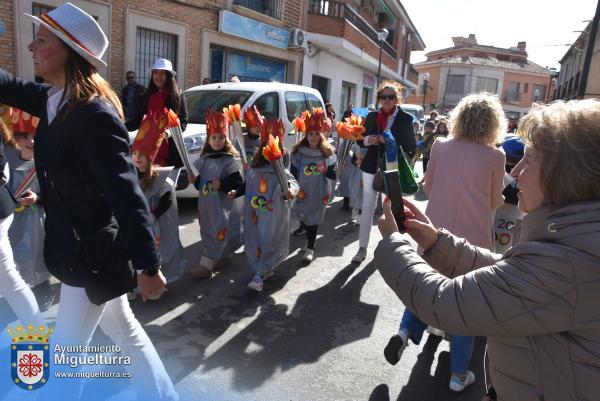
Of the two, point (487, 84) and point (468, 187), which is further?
point (487, 84)

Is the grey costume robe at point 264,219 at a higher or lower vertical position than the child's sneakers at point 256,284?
higher

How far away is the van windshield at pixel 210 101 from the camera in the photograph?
24.7 ft

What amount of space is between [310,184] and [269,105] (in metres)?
2.91

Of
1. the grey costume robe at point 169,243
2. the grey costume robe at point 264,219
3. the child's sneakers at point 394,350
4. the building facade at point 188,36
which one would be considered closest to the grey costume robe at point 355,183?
the grey costume robe at point 264,219

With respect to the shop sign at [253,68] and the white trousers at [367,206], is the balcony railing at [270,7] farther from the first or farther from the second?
the white trousers at [367,206]

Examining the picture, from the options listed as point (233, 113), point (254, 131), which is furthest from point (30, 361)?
point (254, 131)

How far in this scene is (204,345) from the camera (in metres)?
3.34

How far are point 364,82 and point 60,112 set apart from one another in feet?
87.5

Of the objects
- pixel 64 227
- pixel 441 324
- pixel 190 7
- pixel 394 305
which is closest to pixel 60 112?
pixel 64 227

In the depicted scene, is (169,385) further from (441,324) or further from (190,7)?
(190,7)

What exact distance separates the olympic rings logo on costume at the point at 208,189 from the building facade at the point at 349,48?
48.7ft

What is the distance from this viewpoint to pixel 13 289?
8.86 feet

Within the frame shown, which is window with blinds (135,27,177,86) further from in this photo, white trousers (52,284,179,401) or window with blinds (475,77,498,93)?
window with blinds (475,77,498,93)

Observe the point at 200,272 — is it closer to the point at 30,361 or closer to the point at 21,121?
the point at 21,121
